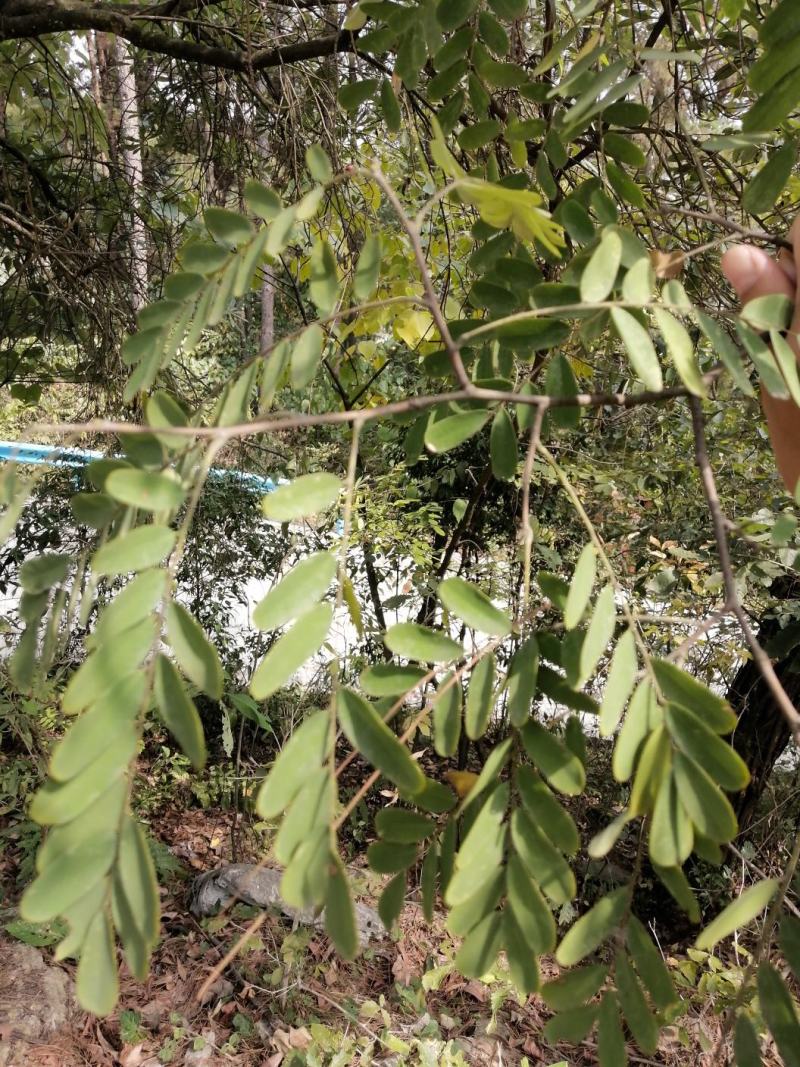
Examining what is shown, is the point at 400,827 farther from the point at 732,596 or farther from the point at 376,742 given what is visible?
the point at 732,596

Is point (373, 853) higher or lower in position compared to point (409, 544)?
higher

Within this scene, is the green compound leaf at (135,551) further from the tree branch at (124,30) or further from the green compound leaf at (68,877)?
the tree branch at (124,30)

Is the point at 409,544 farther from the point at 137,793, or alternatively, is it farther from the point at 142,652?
the point at 142,652

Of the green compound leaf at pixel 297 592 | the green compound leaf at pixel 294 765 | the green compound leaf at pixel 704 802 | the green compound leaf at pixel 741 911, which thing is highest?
the green compound leaf at pixel 297 592

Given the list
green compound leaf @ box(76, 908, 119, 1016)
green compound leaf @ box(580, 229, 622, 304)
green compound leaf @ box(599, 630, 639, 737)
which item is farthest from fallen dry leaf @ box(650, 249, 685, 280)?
green compound leaf @ box(76, 908, 119, 1016)

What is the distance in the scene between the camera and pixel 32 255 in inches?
85.0

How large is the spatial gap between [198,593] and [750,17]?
3.01 metres

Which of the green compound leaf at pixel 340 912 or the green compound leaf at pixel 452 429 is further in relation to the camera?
the green compound leaf at pixel 452 429

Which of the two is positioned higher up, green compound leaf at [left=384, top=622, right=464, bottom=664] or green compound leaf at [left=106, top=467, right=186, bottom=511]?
green compound leaf at [left=106, top=467, right=186, bottom=511]

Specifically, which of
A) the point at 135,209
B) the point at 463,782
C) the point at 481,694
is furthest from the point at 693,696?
the point at 135,209

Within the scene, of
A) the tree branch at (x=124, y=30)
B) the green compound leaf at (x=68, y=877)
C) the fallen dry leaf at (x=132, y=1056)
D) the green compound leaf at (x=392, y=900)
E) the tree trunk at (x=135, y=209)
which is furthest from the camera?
the tree trunk at (x=135, y=209)

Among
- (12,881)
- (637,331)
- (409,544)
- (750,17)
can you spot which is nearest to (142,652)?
(637,331)

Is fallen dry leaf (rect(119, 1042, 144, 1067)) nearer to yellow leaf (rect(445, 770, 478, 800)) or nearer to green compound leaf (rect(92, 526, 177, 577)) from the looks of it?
yellow leaf (rect(445, 770, 478, 800))

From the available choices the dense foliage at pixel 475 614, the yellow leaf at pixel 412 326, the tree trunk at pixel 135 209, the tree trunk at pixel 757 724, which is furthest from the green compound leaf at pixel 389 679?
the tree trunk at pixel 757 724
